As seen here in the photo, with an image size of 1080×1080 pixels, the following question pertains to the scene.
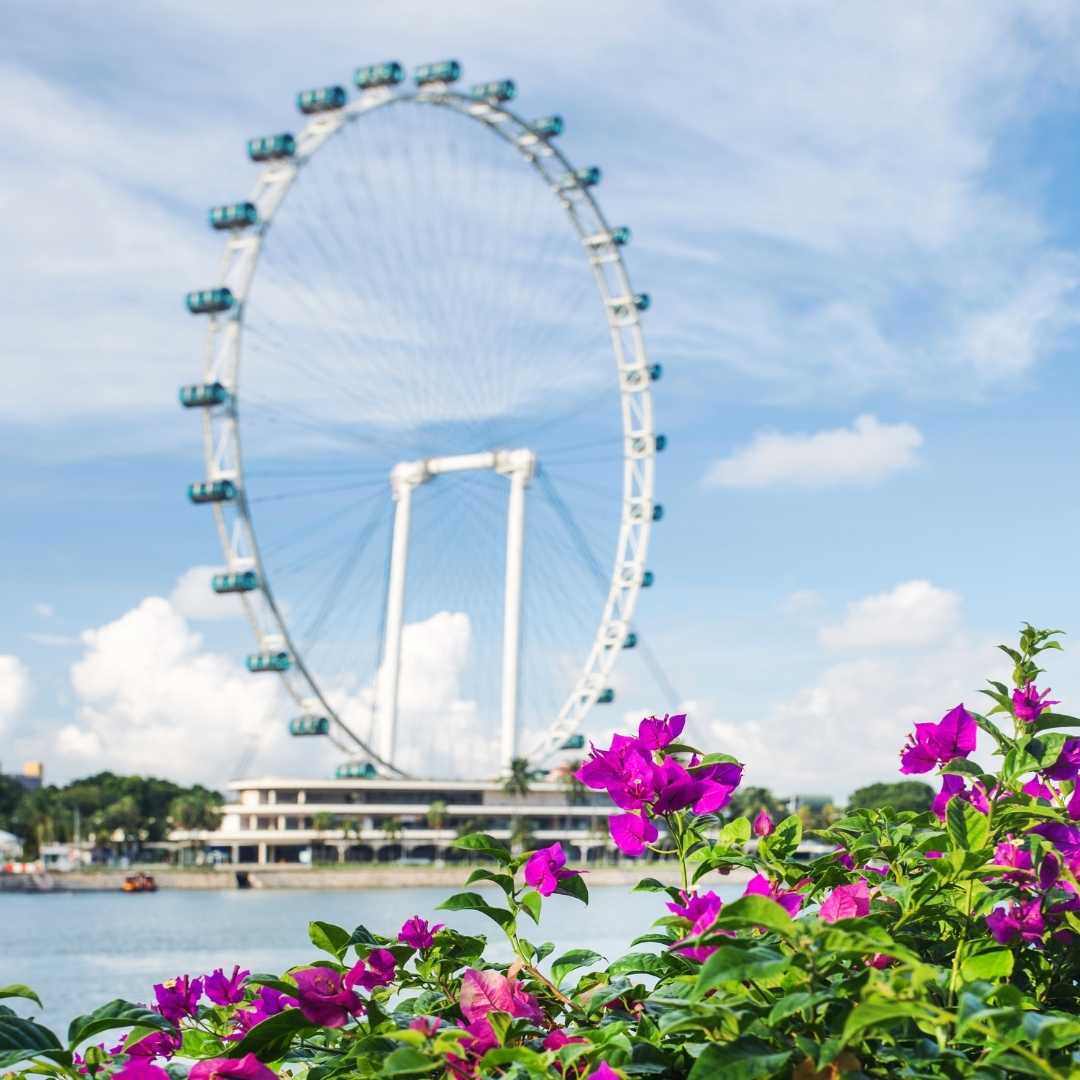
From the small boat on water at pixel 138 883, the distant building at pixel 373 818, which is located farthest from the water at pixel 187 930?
the distant building at pixel 373 818

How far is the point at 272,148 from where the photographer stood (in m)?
54.2

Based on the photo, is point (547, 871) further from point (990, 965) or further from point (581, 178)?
point (581, 178)

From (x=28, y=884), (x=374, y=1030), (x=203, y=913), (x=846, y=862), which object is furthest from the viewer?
(x=28, y=884)

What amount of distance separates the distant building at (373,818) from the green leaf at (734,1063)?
97856 mm

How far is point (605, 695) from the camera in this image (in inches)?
3034

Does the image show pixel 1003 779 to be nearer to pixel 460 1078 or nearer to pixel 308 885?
pixel 460 1078

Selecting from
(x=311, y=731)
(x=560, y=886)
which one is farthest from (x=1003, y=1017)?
(x=311, y=731)

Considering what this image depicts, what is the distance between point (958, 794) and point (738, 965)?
1.10 metres

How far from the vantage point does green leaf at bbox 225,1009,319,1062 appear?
7.79 ft

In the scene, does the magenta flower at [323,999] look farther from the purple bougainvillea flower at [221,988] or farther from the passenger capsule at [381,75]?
the passenger capsule at [381,75]

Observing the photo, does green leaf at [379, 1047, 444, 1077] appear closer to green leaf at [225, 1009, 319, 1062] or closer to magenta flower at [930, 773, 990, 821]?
green leaf at [225, 1009, 319, 1062]

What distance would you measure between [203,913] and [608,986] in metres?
68.7

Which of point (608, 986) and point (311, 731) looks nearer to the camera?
point (608, 986)

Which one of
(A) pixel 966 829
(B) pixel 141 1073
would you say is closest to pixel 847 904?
(A) pixel 966 829
